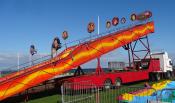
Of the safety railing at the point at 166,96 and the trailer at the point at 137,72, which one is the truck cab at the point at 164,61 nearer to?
the trailer at the point at 137,72

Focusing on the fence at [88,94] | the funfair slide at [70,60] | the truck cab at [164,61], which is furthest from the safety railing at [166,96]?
the truck cab at [164,61]

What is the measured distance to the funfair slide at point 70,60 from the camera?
873 inches

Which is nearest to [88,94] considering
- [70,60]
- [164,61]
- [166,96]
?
[166,96]

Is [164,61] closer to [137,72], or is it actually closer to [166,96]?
[137,72]

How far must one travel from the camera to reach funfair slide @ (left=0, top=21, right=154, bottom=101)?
2217 cm

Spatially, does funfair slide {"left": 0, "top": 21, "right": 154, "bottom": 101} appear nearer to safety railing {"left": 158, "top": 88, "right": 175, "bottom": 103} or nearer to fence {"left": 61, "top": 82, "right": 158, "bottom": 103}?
fence {"left": 61, "top": 82, "right": 158, "bottom": 103}

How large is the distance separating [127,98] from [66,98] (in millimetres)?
4035

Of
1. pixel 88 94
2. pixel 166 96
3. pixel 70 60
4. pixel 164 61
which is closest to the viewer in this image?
pixel 166 96

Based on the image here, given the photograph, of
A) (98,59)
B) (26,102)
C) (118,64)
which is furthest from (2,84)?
(118,64)

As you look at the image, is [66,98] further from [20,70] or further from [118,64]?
[118,64]

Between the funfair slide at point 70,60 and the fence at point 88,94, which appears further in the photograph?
the funfair slide at point 70,60

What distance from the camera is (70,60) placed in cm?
2564

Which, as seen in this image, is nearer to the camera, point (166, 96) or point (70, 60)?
point (166, 96)

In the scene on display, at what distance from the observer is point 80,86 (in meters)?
18.5
